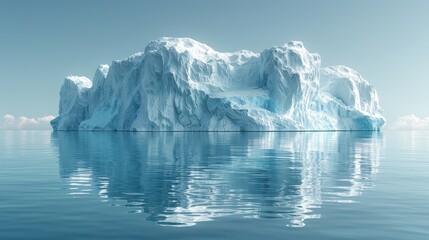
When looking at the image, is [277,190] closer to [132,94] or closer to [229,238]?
[229,238]

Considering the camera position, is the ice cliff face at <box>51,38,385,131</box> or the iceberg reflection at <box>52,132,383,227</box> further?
the ice cliff face at <box>51,38,385,131</box>

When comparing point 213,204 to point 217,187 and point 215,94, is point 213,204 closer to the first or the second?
point 217,187

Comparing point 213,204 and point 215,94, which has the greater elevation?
point 215,94

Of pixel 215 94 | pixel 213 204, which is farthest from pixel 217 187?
pixel 215 94

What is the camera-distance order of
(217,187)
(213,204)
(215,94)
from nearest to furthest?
(213,204) → (217,187) → (215,94)

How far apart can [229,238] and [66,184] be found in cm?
693

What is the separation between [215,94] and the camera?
68.6 metres

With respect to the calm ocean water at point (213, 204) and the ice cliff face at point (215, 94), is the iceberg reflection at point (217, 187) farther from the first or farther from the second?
the ice cliff face at point (215, 94)

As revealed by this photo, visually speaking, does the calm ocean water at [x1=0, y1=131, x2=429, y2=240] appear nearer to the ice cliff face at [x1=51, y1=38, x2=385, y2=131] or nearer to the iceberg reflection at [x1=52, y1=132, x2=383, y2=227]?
the iceberg reflection at [x1=52, y1=132, x2=383, y2=227]

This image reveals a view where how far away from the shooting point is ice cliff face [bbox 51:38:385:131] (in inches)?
2628

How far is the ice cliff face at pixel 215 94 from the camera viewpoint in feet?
219

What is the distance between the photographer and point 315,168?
15828 mm

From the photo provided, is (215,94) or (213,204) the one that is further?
(215,94)

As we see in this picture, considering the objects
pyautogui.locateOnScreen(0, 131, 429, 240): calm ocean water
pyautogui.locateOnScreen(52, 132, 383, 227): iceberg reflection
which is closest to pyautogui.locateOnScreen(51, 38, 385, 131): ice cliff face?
pyautogui.locateOnScreen(52, 132, 383, 227): iceberg reflection
